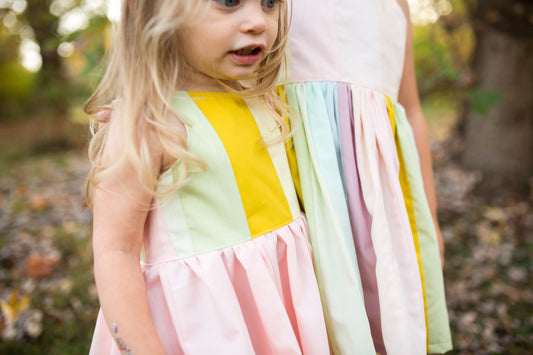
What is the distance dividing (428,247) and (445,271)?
76.0 inches

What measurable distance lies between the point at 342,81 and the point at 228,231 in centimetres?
49

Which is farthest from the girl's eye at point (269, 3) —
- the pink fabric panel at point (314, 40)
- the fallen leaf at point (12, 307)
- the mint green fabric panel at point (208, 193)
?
the fallen leaf at point (12, 307)

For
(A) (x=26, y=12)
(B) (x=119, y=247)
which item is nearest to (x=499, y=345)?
(B) (x=119, y=247)

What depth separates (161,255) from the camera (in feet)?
3.01

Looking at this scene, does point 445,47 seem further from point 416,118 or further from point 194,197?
point 194,197

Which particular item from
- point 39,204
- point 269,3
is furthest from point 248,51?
point 39,204

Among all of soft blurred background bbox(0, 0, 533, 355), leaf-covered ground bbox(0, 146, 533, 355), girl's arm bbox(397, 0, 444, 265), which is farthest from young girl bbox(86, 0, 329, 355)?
leaf-covered ground bbox(0, 146, 533, 355)

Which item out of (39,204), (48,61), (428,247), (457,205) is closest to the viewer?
(428,247)

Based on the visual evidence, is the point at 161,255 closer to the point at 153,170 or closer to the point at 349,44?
the point at 153,170

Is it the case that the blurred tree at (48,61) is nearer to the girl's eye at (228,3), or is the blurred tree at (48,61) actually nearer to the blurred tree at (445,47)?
the blurred tree at (445,47)

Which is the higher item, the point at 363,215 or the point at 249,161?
the point at 249,161

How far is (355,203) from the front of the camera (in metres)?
1.06

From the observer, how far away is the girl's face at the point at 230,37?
2.76ft

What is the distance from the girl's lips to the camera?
0.88 metres
